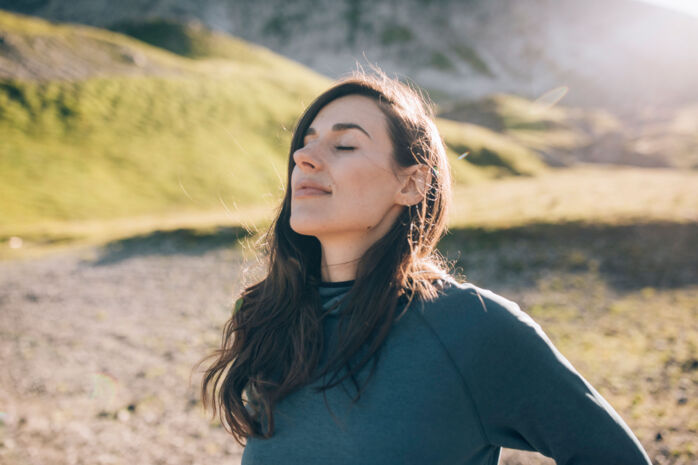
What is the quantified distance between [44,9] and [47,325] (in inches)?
6692

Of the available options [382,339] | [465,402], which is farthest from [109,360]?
[465,402]

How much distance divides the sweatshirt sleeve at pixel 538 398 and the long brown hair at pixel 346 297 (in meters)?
0.33

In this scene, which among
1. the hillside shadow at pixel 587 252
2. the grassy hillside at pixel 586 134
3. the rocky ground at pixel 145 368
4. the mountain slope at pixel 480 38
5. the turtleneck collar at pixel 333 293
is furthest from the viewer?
the mountain slope at pixel 480 38

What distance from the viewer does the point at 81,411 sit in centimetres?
773

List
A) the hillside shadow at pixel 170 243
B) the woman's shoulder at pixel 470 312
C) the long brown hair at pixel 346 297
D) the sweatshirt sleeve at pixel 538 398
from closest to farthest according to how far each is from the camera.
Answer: the sweatshirt sleeve at pixel 538 398 < the woman's shoulder at pixel 470 312 < the long brown hair at pixel 346 297 < the hillside shadow at pixel 170 243

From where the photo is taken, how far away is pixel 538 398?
1683 millimetres

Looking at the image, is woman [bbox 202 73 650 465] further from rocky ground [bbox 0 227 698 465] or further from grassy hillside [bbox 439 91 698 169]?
grassy hillside [bbox 439 91 698 169]

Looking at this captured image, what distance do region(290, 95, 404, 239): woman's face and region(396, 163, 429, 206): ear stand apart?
37 millimetres

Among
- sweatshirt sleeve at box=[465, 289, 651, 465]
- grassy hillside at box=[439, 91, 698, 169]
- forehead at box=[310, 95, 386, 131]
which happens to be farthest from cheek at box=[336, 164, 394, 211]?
grassy hillside at box=[439, 91, 698, 169]

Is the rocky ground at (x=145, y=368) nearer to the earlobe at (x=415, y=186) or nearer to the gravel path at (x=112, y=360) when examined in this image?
the gravel path at (x=112, y=360)

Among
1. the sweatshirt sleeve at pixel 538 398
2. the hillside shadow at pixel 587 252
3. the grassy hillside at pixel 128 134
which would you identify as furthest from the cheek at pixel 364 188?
the grassy hillside at pixel 128 134

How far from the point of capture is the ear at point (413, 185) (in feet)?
7.64

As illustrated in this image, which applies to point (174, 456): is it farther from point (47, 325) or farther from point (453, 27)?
point (453, 27)

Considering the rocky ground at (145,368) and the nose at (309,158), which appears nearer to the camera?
the nose at (309,158)
